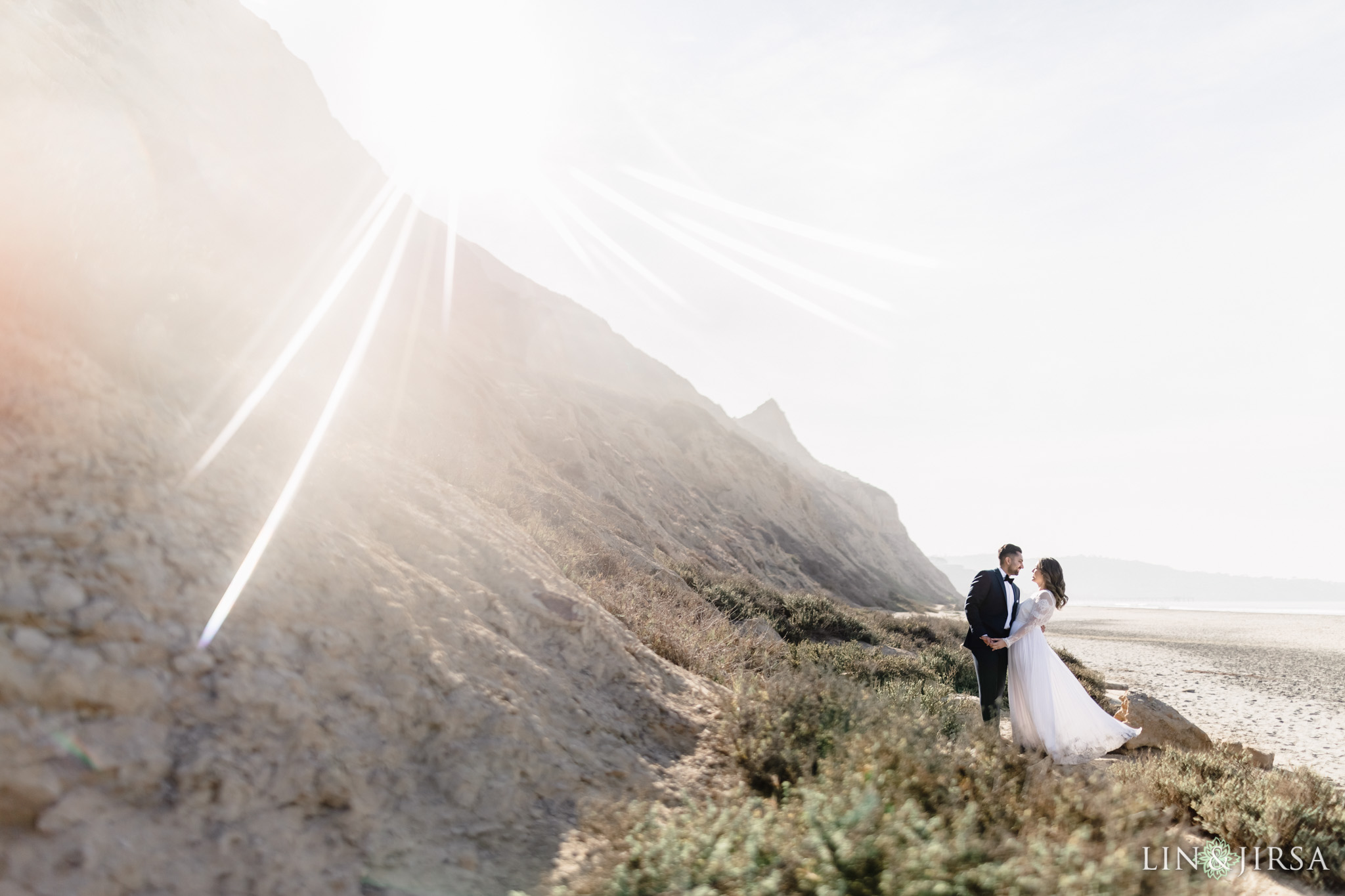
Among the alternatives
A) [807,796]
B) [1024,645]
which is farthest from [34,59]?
[1024,645]

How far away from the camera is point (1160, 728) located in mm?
8281

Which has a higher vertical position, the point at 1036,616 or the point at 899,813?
the point at 1036,616

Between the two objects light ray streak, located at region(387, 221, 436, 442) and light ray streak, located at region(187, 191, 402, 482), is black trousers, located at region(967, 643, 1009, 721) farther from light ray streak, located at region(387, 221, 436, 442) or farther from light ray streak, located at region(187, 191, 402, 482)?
light ray streak, located at region(387, 221, 436, 442)

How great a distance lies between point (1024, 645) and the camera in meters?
6.67

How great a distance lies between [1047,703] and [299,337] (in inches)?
556

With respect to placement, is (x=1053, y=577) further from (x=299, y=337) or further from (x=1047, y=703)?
(x=299, y=337)

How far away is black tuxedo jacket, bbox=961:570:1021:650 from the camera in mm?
6891

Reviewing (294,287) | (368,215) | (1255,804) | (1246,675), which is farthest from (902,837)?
(368,215)

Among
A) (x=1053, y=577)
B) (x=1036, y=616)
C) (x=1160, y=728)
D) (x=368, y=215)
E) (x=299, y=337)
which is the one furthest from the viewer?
(x=368, y=215)

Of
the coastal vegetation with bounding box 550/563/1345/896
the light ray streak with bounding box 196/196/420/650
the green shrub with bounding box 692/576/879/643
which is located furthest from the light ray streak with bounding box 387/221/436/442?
the green shrub with bounding box 692/576/879/643

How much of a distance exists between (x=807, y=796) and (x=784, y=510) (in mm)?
43473

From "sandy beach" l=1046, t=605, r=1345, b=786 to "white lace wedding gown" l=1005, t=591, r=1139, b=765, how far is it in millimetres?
5772

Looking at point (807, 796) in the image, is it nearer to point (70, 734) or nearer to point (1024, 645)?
point (70, 734)

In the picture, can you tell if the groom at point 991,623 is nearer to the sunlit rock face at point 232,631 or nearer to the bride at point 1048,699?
the bride at point 1048,699
